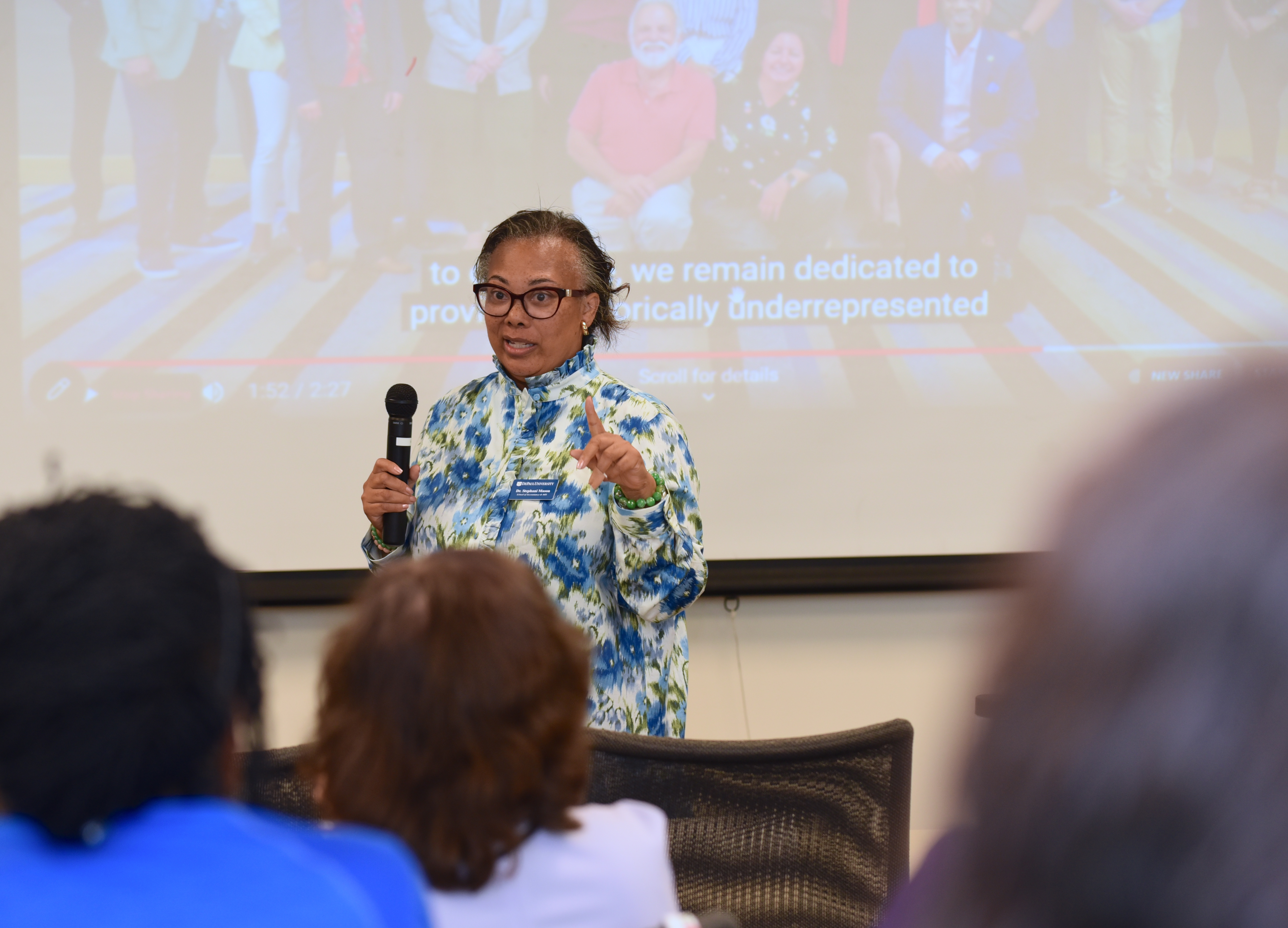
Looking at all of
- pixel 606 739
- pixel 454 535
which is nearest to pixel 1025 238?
pixel 454 535

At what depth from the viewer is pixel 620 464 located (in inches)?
76.3

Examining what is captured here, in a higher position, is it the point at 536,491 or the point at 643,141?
the point at 643,141

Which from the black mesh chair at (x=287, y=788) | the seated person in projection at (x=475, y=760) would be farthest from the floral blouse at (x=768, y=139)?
the seated person in projection at (x=475, y=760)

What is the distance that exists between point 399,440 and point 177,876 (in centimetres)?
150

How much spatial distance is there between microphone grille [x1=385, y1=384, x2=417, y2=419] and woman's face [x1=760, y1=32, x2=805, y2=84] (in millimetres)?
1520

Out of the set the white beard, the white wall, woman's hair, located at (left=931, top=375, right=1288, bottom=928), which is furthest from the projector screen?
woman's hair, located at (left=931, top=375, right=1288, bottom=928)

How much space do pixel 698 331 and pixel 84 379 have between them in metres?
1.68

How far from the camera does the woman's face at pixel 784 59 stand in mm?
3047

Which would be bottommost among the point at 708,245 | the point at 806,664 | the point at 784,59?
the point at 806,664

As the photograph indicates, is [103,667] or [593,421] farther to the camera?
[593,421]

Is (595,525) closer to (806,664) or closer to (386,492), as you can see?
(386,492)

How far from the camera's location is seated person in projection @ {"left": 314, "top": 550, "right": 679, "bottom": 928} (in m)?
1.00

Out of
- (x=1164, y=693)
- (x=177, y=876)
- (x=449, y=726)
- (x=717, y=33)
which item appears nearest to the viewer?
(x=1164, y=693)

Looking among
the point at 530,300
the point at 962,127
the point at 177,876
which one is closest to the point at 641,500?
the point at 530,300
